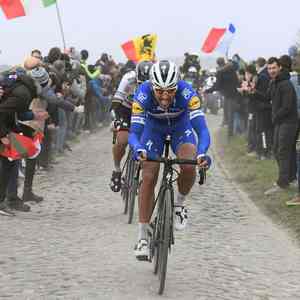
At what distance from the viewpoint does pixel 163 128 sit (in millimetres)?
8195

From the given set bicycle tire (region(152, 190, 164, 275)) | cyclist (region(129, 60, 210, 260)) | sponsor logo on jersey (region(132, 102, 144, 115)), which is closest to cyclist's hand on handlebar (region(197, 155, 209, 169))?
cyclist (region(129, 60, 210, 260))

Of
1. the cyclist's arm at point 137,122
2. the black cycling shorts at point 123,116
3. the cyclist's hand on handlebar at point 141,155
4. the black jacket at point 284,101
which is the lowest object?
the black jacket at point 284,101

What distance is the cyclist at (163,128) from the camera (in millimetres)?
7695

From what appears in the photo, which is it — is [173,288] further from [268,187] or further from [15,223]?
[268,187]

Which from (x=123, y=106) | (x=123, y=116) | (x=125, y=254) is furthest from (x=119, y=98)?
(x=125, y=254)

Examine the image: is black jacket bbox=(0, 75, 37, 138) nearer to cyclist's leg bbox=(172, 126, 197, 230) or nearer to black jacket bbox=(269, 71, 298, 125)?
cyclist's leg bbox=(172, 126, 197, 230)

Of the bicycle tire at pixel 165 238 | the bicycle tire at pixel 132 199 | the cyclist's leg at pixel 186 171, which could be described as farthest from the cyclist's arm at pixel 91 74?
the bicycle tire at pixel 165 238

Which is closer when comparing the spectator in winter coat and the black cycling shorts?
the black cycling shorts

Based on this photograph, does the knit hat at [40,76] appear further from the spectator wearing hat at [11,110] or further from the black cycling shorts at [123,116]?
the black cycling shorts at [123,116]

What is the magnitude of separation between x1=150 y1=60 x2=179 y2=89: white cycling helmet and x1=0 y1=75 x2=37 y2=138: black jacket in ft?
11.9

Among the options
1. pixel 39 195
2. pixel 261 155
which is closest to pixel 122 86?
pixel 39 195

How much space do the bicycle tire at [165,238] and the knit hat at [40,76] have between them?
585 cm

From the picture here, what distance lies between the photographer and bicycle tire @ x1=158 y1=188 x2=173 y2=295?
23.8 ft

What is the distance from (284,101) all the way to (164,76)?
5877mm
